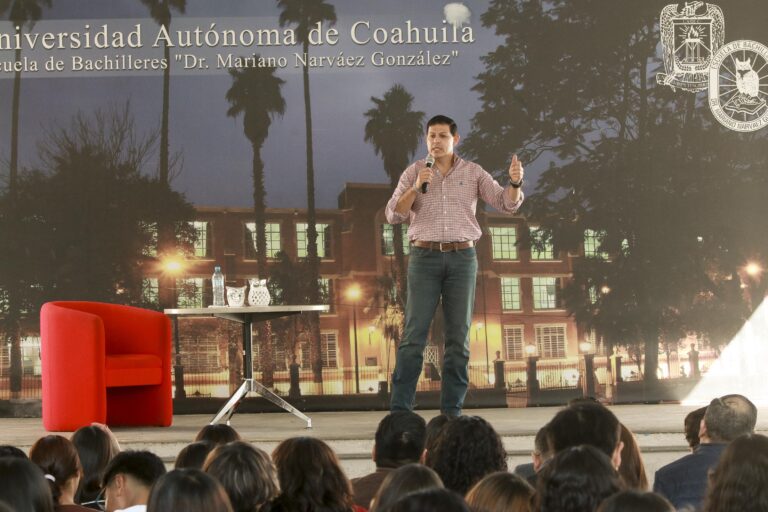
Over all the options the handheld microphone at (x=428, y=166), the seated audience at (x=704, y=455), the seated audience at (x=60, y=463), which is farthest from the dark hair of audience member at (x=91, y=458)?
the handheld microphone at (x=428, y=166)

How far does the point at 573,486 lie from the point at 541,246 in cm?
510

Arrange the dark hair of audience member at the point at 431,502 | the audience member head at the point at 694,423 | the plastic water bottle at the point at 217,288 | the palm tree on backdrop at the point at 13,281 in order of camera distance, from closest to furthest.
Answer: the dark hair of audience member at the point at 431,502 → the audience member head at the point at 694,423 → the plastic water bottle at the point at 217,288 → the palm tree on backdrop at the point at 13,281

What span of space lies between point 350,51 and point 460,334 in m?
2.98

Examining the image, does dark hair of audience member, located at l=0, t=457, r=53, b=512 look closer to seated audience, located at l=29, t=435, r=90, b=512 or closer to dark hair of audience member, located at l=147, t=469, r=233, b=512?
dark hair of audience member, located at l=147, t=469, r=233, b=512

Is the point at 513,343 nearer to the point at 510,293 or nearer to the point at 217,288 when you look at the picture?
the point at 510,293

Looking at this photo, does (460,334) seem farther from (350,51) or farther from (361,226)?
(350,51)

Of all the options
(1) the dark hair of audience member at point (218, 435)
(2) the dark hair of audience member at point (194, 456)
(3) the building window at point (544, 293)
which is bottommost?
(2) the dark hair of audience member at point (194, 456)

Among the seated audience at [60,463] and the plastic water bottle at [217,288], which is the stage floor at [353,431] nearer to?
the plastic water bottle at [217,288]

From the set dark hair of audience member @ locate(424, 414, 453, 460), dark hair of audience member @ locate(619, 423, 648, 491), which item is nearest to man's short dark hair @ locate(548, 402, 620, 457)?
dark hair of audience member @ locate(619, 423, 648, 491)

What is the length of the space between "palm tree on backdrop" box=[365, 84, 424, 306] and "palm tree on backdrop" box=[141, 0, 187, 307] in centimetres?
134

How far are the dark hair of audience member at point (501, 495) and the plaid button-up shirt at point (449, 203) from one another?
257cm

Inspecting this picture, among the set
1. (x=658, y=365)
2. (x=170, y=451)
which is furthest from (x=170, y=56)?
(x=658, y=365)

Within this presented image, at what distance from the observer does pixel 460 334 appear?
447 centimetres

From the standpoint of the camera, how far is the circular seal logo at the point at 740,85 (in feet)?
22.5
